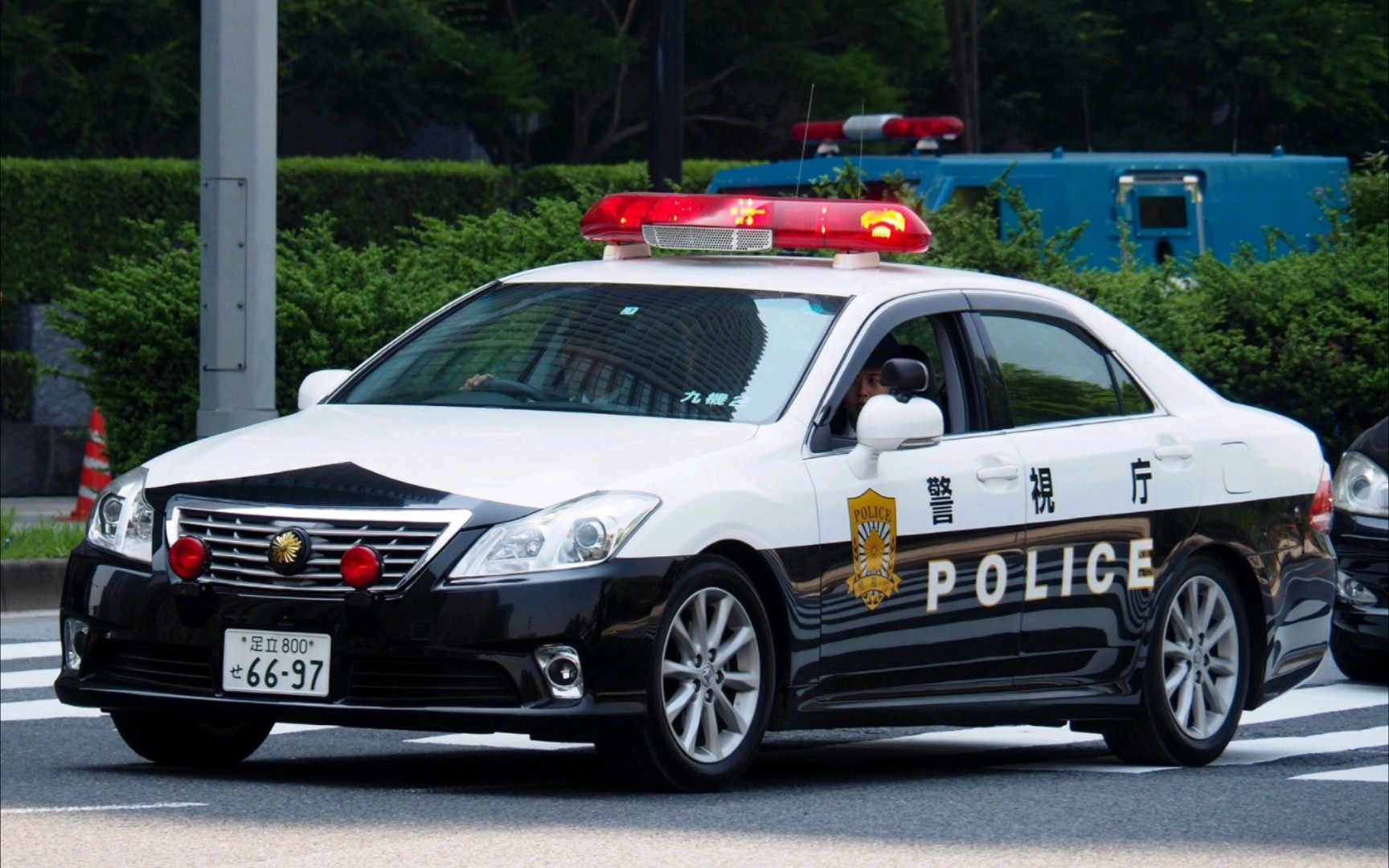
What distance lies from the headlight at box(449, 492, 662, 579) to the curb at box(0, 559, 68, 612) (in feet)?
24.8

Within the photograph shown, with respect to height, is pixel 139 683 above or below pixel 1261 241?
below

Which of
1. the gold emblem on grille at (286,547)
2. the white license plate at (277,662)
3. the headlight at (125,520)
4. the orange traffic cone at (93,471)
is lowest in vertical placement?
the white license plate at (277,662)

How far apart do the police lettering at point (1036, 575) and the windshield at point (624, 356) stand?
725 mm

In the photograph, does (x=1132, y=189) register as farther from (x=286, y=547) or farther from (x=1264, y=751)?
(x=286, y=547)

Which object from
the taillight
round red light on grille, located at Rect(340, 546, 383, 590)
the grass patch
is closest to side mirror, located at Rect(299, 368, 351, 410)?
round red light on grille, located at Rect(340, 546, 383, 590)

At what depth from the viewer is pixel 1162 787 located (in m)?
7.98

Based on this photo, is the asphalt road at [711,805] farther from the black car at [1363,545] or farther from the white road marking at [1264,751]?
the black car at [1363,545]

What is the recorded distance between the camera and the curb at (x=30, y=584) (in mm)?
13766

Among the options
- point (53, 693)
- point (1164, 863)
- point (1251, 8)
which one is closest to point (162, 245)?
point (53, 693)

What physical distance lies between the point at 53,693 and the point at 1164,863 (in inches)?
215

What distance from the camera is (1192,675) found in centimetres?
869

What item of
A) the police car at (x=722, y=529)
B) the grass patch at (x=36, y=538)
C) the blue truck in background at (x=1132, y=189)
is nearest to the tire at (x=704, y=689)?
the police car at (x=722, y=529)

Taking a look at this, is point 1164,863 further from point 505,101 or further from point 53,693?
point 505,101

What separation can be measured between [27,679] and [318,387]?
10.9ft
